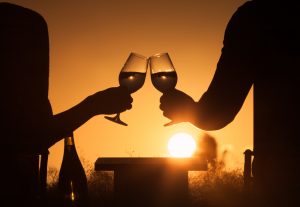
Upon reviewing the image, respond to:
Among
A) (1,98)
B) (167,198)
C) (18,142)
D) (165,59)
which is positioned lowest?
(167,198)

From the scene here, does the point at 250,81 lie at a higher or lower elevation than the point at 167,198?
higher

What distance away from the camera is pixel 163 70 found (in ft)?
11.7

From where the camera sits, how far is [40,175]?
2564mm

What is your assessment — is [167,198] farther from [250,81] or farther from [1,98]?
[1,98]

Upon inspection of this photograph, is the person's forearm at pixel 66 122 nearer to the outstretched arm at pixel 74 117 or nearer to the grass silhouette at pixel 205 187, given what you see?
the outstretched arm at pixel 74 117

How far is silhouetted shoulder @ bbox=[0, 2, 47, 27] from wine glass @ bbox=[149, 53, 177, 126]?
3.44 feet

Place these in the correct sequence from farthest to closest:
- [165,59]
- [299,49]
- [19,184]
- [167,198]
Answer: [165,59] < [167,198] < [299,49] < [19,184]

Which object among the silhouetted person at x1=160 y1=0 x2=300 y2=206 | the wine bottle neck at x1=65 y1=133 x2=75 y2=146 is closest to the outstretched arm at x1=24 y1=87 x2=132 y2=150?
the wine bottle neck at x1=65 y1=133 x2=75 y2=146

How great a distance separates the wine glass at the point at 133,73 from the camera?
3.53m

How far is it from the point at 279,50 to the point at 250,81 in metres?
0.33

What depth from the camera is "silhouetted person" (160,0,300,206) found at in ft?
8.57

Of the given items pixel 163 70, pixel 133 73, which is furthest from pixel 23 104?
pixel 163 70

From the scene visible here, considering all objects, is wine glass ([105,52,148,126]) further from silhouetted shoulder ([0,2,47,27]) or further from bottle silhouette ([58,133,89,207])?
silhouetted shoulder ([0,2,47,27])

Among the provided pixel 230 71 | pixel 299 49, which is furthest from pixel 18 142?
pixel 299 49
